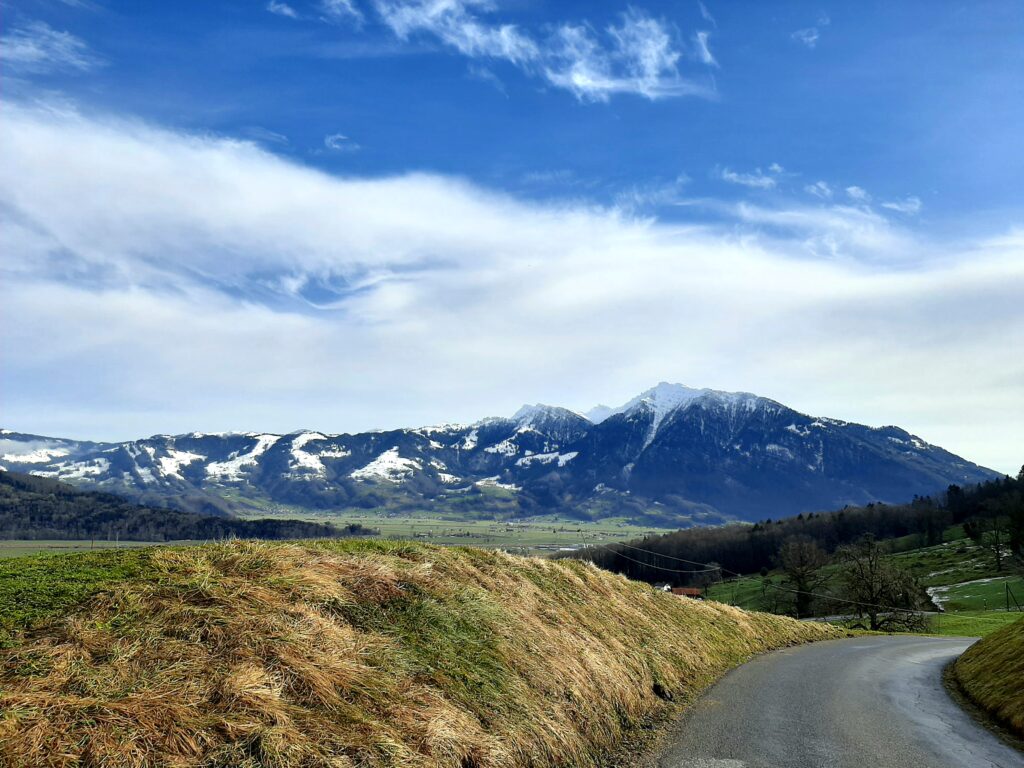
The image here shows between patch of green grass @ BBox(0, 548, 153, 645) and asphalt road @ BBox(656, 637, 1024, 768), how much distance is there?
10.4 meters

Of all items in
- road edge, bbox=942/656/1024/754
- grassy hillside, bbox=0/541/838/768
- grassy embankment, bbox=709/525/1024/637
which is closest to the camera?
grassy hillside, bbox=0/541/838/768

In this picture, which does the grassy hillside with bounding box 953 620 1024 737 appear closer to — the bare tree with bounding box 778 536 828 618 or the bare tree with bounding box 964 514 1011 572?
the bare tree with bounding box 778 536 828 618

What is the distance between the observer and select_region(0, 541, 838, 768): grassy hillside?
7465mm

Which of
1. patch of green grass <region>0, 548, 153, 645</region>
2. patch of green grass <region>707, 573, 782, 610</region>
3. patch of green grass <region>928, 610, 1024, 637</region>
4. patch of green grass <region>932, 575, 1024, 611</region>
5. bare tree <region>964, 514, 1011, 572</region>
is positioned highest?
patch of green grass <region>0, 548, 153, 645</region>

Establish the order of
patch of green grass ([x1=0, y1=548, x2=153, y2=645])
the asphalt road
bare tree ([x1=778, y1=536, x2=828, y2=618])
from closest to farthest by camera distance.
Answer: patch of green grass ([x1=0, y1=548, x2=153, y2=645]), the asphalt road, bare tree ([x1=778, y1=536, x2=828, y2=618])

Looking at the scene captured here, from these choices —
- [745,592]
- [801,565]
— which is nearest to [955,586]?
[745,592]

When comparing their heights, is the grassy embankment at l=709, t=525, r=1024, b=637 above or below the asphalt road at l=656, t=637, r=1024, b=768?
below

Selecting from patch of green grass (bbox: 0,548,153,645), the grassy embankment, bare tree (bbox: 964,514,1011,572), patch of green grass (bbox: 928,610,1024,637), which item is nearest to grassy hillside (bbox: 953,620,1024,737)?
patch of green grass (bbox: 0,548,153,645)

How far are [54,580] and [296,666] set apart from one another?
420 centimetres

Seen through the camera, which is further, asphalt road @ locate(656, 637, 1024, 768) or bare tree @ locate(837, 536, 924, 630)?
bare tree @ locate(837, 536, 924, 630)

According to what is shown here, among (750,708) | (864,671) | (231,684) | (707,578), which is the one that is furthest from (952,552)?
(231,684)

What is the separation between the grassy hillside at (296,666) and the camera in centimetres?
746

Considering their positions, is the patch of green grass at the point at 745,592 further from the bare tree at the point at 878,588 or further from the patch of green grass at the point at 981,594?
the bare tree at the point at 878,588

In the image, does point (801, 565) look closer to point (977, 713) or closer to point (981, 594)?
point (981, 594)
